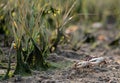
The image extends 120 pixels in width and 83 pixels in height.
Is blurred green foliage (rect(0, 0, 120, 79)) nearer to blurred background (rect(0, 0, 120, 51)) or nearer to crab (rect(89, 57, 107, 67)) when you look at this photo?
blurred background (rect(0, 0, 120, 51))

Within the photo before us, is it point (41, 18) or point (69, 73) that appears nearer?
point (69, 73)

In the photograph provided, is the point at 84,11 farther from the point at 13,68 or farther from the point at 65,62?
the point at 13,68

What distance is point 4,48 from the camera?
10.2 feet

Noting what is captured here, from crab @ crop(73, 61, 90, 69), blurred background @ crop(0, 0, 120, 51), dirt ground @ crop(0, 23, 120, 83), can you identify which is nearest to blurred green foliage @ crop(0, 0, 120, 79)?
blurred background @ crop(0, 0, 120, 51)

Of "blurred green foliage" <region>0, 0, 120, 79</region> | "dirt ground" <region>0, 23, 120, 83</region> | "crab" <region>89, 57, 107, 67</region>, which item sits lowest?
"dirt ground" <region>0, 23, 120, 83</region>

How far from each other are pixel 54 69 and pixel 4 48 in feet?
2.06

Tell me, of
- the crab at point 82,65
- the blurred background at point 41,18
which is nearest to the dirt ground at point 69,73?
the crab at point 82,65

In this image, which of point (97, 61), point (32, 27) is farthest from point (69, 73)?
point (32, 27)

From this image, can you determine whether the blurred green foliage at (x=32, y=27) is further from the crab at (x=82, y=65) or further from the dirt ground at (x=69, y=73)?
the crab at (x=82, y=65)

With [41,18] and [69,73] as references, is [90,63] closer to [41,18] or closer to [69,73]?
[69,73]

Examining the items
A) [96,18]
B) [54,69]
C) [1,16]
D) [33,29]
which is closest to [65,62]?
[54,69]

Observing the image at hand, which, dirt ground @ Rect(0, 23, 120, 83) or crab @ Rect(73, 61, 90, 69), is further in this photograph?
crab @ Rect(73, 61, 90, 69)

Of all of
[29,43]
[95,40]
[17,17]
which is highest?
[17,17]

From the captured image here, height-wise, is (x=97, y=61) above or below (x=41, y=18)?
below
